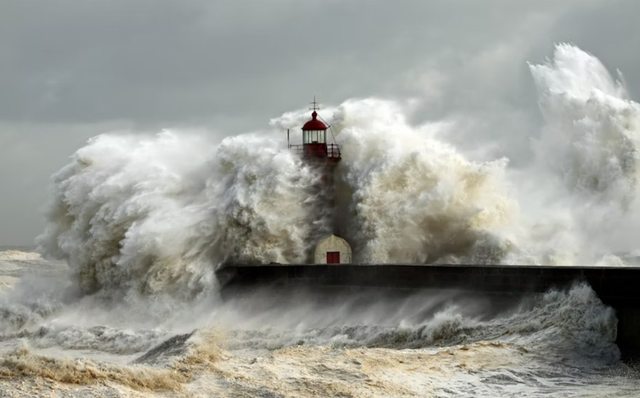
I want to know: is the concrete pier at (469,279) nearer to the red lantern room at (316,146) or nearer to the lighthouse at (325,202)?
the lighthouse at (325,202)

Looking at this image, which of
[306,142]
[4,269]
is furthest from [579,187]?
[4,269]

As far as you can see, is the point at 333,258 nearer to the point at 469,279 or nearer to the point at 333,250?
the point at 333,250

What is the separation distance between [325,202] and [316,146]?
1.05 meters

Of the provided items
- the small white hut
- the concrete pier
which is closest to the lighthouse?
the small white hut

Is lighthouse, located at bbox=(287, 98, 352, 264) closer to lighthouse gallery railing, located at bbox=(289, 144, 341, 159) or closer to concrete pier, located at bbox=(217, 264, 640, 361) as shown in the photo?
lighthouse gallery railing, located at bbox=(289, 144, 341, 159)

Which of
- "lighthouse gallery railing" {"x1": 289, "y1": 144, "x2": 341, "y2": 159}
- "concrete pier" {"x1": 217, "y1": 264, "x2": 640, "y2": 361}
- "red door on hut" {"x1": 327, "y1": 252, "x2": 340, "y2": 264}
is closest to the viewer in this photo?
"concrete pier" {"x1": 217, "y1": 264, "x2": 640, "y2": 361}

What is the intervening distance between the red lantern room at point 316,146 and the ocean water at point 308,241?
227mm

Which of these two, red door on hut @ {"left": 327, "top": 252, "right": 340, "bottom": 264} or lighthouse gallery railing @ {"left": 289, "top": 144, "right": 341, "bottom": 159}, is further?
lighthouse gallery railing @ {"left": 289, "top": 144, "right": 341, "bottom": 159}

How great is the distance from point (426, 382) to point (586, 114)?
12.6m

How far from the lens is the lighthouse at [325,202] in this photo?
16797 millimetres

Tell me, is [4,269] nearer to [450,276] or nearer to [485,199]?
[485,199]

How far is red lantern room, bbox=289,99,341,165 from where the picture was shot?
56.0 ft

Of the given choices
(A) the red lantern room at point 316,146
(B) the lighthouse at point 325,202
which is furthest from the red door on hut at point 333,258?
(A) the red lantern room at point 316,146

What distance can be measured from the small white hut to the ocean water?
0.60 feet
